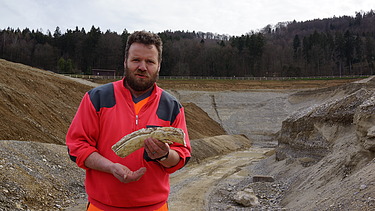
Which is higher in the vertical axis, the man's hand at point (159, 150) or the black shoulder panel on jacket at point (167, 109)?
the black shoulder panel on jacket at point (167, 109)

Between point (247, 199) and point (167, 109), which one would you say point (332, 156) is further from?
point (167, 109)

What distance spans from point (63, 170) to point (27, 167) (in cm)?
194

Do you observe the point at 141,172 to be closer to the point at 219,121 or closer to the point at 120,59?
the point at 219,121

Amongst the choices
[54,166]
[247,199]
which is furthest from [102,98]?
[54,166]

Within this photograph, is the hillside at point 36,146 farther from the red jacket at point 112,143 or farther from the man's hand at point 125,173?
the man's hand at point 125,173

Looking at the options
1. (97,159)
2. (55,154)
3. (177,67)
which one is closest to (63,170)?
(55,154)

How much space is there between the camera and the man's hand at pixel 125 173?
2.59 m

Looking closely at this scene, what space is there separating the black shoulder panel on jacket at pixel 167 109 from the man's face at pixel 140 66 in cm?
20

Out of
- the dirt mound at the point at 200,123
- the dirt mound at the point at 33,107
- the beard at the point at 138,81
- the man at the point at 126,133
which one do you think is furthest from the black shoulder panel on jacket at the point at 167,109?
the dirt mound at the point at 200,123

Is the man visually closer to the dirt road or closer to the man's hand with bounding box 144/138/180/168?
the man's hand with bounding box 144/138/180/168

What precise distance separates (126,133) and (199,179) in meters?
15.5

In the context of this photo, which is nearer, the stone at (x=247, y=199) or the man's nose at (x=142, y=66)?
the man's nose at (x=142, y=66)

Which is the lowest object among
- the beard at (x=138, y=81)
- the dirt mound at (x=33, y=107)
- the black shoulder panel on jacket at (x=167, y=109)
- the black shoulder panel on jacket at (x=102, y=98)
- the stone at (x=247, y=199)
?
the stone at (x=247, y=199)

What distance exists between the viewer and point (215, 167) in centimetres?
2280
